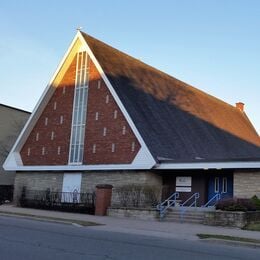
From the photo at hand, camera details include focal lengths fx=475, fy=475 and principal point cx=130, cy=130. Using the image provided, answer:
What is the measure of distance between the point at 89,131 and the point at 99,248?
20.1 m

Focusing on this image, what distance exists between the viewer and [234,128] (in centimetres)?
4294

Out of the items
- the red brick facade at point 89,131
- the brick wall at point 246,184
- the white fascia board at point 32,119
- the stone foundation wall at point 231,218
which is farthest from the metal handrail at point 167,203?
the white fascia board at point 32,119

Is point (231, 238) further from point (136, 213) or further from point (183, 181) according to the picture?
point (183, 181)

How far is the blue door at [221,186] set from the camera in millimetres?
26656

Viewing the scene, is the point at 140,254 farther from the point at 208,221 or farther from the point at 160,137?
the point at 160,137

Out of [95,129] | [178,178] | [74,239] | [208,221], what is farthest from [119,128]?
[74,239]

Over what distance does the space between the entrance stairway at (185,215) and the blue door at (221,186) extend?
420 centimetres

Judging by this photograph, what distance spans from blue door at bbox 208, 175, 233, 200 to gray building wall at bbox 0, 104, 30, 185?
2118cm

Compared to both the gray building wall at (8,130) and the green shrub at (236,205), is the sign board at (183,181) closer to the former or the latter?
the green shrub at (236,205)

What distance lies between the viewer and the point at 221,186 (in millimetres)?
27109

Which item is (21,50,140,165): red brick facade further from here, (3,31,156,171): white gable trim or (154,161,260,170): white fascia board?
(154,161,260,170): white fascia board

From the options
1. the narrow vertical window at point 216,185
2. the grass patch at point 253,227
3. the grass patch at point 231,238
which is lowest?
the grass patch at point 231,238

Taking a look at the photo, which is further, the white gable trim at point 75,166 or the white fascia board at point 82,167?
the white fascia board at point 82,167

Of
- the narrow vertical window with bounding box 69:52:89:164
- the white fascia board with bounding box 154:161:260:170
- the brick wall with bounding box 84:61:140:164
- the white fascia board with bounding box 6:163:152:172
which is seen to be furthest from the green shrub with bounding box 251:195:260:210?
the narrow vertical window with bounding box 69:52:89:164
